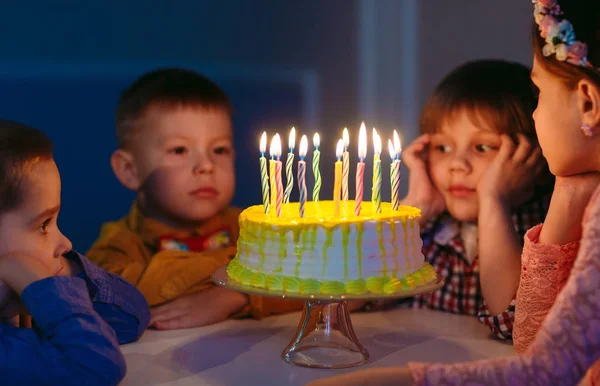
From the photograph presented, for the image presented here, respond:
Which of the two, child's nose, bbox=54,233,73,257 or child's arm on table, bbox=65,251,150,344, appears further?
child's arm on table, bbox=65,251,150,344

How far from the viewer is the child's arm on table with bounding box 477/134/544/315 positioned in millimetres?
1773

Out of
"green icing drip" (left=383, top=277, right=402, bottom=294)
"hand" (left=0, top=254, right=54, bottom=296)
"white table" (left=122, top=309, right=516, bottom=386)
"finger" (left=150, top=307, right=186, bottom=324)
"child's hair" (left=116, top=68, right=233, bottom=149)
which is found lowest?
"white table" (left=122, top=309, right=516, bottom=386)

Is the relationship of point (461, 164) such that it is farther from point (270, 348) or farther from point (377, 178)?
point (270, 348)

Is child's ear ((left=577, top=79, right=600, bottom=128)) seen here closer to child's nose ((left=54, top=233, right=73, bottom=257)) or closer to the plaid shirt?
the plaid shirt

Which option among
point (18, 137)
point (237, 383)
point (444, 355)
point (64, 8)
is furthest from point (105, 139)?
point (444, 355)

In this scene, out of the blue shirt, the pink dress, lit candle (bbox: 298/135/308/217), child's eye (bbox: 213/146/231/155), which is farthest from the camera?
child's eye (bbox: 213/146/231/155)

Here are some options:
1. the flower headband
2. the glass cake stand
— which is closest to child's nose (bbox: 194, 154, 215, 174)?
the glass cake stand

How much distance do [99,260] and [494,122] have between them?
1054 mm

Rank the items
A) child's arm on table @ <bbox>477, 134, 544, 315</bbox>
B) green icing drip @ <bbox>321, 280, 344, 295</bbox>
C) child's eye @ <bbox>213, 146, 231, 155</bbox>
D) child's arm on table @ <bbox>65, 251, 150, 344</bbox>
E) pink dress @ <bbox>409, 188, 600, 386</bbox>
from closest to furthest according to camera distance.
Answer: pink dress @ <bbox>409, 188, 600, 386</bbox>, green icing drip @ <bbox>321, 280, 344, 295</bbox>, child's arm on table @ <bbox>65, 251, 150, 344</bbox>, child's arm on table @ <bbox>477, 134, 544, 315</bbox>, child's eye @ <bbox>213, 146, 231, 155</bbox>

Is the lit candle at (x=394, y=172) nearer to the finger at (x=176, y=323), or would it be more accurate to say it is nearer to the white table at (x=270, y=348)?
the white table at (x=270, y=348)

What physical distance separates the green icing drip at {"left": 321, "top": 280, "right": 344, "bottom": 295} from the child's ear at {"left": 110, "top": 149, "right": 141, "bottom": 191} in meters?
0.87

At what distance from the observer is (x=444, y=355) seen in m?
1.67

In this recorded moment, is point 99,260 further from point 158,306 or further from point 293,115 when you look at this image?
point 293,115

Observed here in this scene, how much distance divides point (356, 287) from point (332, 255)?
0.07 meters
